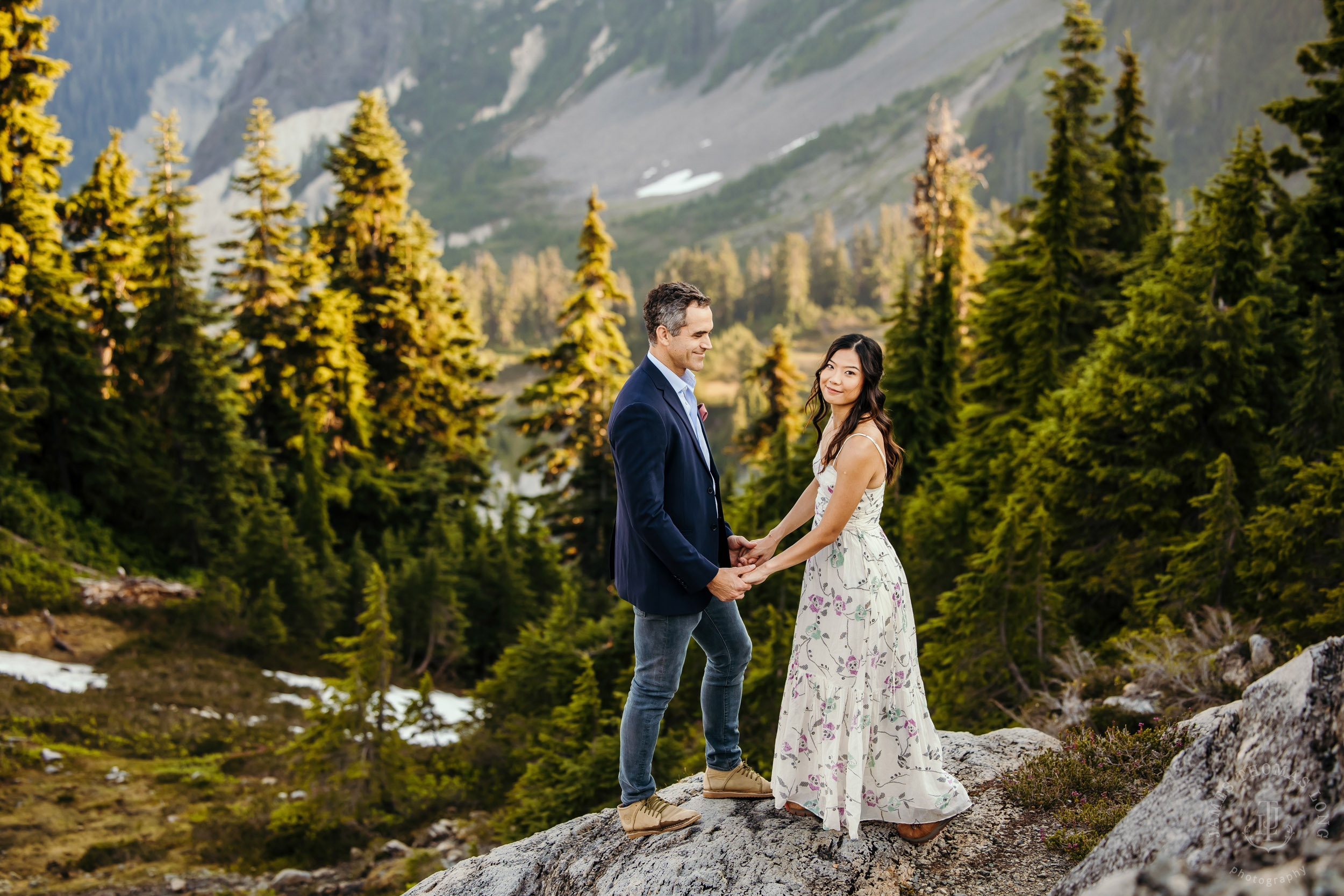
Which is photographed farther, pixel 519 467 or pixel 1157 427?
pixel 519 467

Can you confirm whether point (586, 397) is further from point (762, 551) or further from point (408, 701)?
point (762, 551)

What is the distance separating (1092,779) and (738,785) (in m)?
2.11

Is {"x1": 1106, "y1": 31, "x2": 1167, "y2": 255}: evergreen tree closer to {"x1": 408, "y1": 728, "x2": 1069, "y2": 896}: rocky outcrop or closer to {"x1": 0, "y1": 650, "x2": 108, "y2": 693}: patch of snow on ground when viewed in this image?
{"x1": 408, "y1": 728, "x2": 1069, "y2": 896}: rocky outcrop

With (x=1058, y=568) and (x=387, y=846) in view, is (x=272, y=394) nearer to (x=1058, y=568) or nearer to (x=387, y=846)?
(x=387, y=846)

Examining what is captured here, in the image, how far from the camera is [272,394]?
114 feet

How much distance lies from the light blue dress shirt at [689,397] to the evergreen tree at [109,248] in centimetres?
3002

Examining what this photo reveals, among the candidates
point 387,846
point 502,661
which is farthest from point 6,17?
point 387,846

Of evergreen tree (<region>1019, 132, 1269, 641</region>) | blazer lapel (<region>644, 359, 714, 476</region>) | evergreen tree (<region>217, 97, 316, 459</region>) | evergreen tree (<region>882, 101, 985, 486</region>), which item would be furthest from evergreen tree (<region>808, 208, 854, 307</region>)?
blazer lapel (<region>644, 359, 714, 476</region>)

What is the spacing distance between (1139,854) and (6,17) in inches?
1428

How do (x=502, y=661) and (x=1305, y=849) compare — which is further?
(x=502, y=661)

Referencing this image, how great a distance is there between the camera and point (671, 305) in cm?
475

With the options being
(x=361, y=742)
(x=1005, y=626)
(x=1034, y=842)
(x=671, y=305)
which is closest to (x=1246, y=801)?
(x=1034, y=842)

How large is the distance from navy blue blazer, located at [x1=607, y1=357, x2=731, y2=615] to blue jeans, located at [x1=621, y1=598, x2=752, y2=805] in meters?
0.15

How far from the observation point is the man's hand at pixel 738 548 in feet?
17.6
